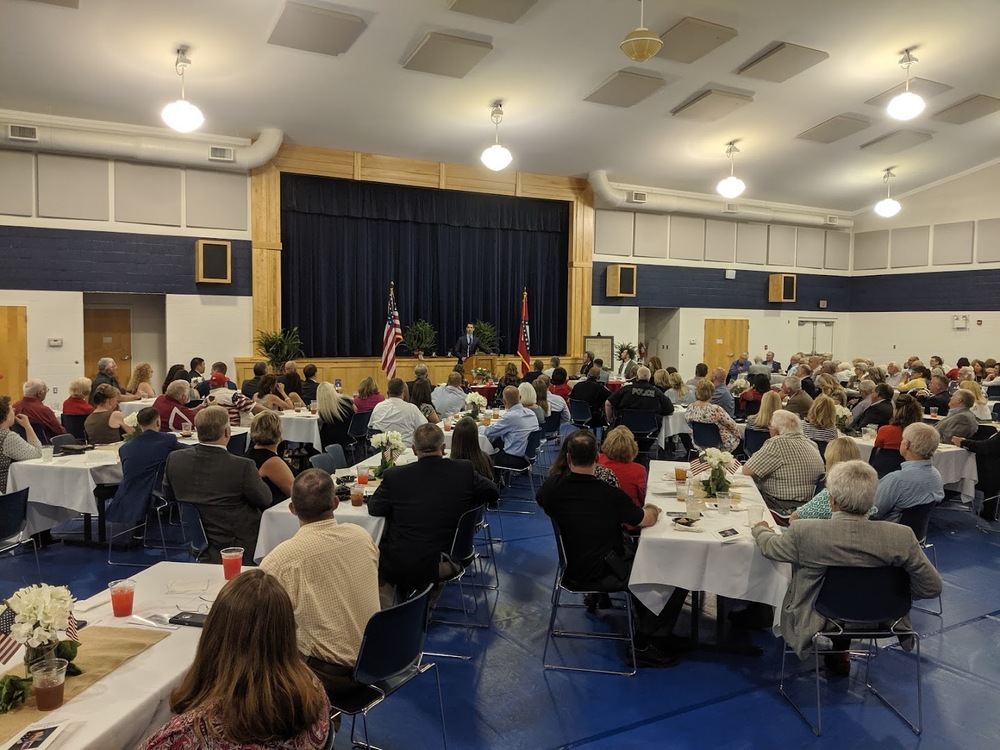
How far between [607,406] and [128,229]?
8241 millimetres

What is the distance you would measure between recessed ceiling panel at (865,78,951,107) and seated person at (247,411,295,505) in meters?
11.3

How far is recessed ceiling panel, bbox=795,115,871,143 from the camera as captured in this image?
41.8ft

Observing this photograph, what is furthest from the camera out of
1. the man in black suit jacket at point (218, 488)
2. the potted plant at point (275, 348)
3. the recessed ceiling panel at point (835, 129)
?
the recessed ceiling panel at point (835, 129)

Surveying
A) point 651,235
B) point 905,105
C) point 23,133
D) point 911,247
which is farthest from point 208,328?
point 911,247

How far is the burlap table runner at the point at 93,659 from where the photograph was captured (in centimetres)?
198

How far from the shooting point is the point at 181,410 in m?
6.95

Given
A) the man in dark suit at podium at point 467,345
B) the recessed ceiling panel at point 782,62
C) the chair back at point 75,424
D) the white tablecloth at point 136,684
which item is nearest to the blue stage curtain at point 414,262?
the man in dark suit at podium at point 467,345

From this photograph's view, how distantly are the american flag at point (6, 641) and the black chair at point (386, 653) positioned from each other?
1.09m

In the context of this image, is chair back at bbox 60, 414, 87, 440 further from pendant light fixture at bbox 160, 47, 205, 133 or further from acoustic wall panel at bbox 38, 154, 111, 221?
acoustic wall panel at bbox 38, 154, 111, 221

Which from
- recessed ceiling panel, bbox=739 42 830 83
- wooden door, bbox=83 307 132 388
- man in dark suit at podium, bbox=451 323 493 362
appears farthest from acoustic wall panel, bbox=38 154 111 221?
recessed ceiling panel, bbox=739 42 830 83

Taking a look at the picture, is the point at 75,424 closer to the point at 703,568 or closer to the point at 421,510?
the point at 421,510

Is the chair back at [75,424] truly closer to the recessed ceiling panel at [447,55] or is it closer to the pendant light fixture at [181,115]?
the pendant light fixture at [181,115]

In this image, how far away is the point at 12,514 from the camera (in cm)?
Answer: 446

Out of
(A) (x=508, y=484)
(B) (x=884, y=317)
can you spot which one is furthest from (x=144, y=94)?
(B) (x=884, y=317)
